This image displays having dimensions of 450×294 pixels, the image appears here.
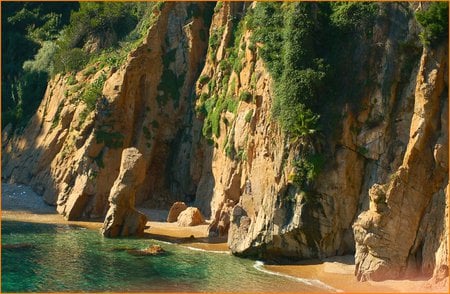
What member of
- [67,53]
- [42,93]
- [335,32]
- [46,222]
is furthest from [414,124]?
[42,93]

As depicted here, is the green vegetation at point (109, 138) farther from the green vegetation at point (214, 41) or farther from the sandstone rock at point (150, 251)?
the sandstone rock at point (150, 251)

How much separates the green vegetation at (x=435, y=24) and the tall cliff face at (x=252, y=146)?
1.65ft

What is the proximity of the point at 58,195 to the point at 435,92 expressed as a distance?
32.2 metres

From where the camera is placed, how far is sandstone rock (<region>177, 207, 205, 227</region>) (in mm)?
41812

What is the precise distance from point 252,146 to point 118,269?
12627mm

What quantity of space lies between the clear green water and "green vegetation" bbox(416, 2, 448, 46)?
39.0 ft

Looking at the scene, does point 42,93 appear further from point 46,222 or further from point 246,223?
point 246,223

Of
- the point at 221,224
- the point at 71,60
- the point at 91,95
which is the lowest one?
the point at 221,224

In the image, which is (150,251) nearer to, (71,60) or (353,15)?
(353,15)

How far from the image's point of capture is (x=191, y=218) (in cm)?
4184

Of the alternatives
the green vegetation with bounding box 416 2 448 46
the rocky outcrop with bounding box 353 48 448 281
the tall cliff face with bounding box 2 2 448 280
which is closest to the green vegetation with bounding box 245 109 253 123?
the tall cliff face with bounding box 2 2 448 280

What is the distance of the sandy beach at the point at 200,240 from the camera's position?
1041 inches

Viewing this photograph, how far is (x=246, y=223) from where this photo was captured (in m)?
33.7

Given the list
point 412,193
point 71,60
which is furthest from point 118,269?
point 71,60
